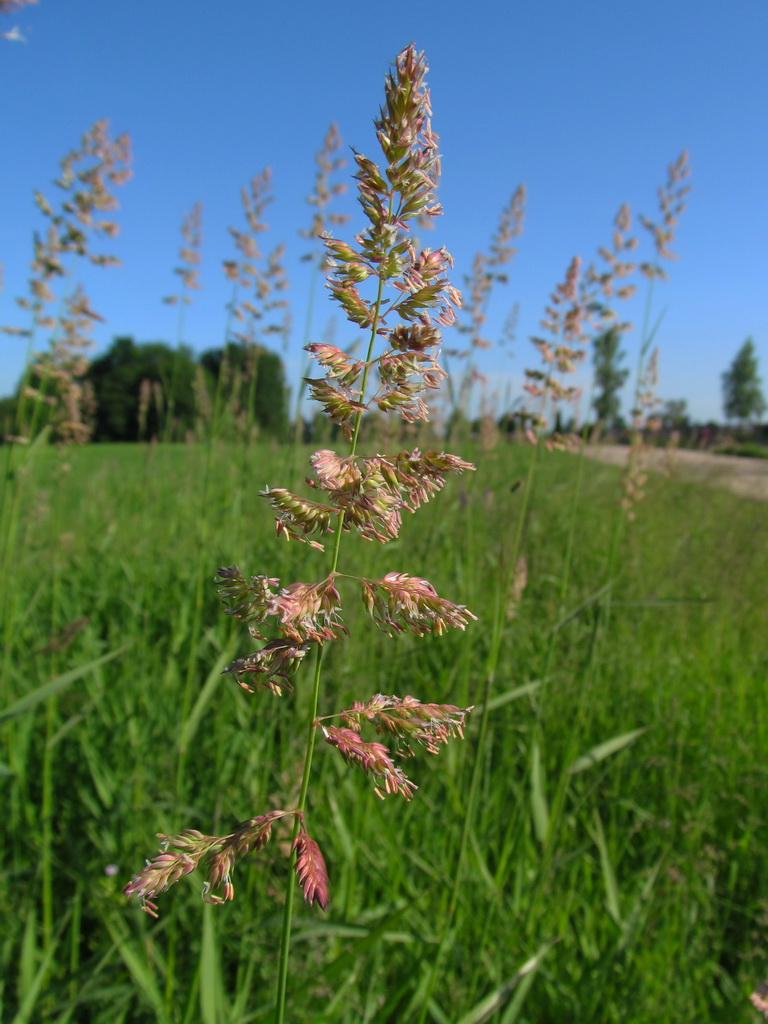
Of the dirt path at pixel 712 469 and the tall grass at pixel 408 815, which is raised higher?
the dirt path at pixel 712 469

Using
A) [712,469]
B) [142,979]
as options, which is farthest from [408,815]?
[712,469]

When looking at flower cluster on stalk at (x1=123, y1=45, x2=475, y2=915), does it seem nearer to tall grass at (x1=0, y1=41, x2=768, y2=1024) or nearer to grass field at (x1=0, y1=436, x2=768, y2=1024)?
tall grass at (x1=0, y1=41, x2=768, y2=1024)

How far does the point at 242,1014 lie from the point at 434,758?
111 cm

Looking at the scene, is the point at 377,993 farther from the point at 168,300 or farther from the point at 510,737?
the point at 168,300

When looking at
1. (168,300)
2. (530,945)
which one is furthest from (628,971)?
(168,300)

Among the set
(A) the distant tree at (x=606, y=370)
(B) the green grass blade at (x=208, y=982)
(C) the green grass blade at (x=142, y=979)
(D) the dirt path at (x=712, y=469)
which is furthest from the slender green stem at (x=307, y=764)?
(D) the dirt path at (x=712, y=469)

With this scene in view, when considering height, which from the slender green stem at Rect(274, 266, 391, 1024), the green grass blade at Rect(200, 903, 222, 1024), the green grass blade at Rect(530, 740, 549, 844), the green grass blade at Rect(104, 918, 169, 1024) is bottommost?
the green grass blade at Rect(104, 918, 169, 1024)

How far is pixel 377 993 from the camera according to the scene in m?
2.00

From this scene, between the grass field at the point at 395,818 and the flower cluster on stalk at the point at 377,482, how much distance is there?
0.55 meters

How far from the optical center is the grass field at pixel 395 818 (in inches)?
76.7

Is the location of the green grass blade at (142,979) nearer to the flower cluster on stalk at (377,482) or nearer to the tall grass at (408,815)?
the tall grass at (408,815)

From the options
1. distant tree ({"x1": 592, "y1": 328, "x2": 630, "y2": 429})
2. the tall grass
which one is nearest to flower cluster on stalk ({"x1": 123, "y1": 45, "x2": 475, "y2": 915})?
the tall grass

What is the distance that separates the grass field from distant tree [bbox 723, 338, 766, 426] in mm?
68630

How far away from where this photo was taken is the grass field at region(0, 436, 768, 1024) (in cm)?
195
